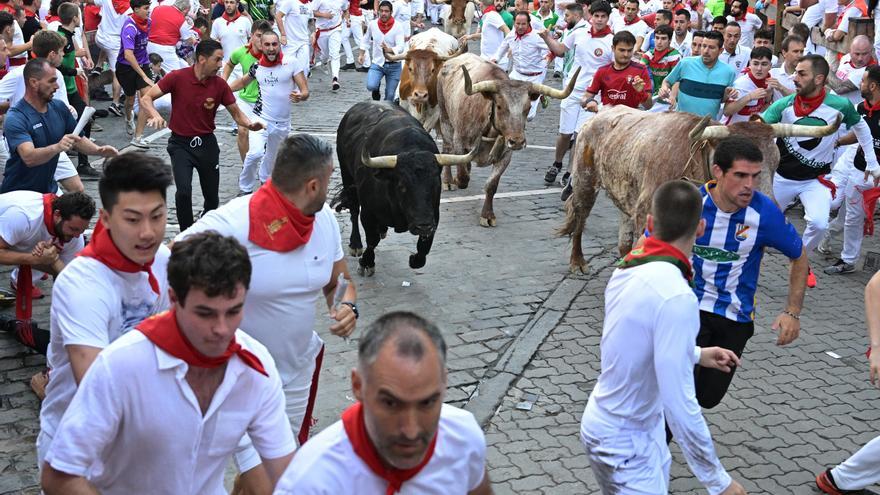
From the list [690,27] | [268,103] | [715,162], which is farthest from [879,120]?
[690,27]

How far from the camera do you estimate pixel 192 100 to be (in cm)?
998

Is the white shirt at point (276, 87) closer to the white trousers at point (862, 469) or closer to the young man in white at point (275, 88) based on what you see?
the young man in white at point (275, 88)

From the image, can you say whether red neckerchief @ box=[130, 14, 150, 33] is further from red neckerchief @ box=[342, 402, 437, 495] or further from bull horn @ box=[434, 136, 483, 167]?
red neckerchief @ box=[342, 402, 437, 495]

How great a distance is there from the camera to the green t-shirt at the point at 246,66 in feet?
40.7

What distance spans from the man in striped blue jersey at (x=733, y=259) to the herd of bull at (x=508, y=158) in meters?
1.64

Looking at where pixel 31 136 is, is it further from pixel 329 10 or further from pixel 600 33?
pixel 329 10

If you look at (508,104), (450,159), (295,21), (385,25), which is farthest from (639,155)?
(295,21)

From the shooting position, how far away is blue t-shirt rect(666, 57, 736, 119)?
11.3 meters

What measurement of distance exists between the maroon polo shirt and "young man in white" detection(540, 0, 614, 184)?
196 inches

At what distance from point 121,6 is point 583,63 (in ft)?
25.5

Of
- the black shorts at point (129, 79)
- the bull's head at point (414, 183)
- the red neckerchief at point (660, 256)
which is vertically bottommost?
the black shorts at point (129, 79)

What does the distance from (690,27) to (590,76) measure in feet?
15.7

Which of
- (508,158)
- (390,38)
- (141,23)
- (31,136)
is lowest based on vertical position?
(508,158)

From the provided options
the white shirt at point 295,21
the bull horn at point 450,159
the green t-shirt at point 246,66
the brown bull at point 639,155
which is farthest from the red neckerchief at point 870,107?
the white shirt at point 295,21
